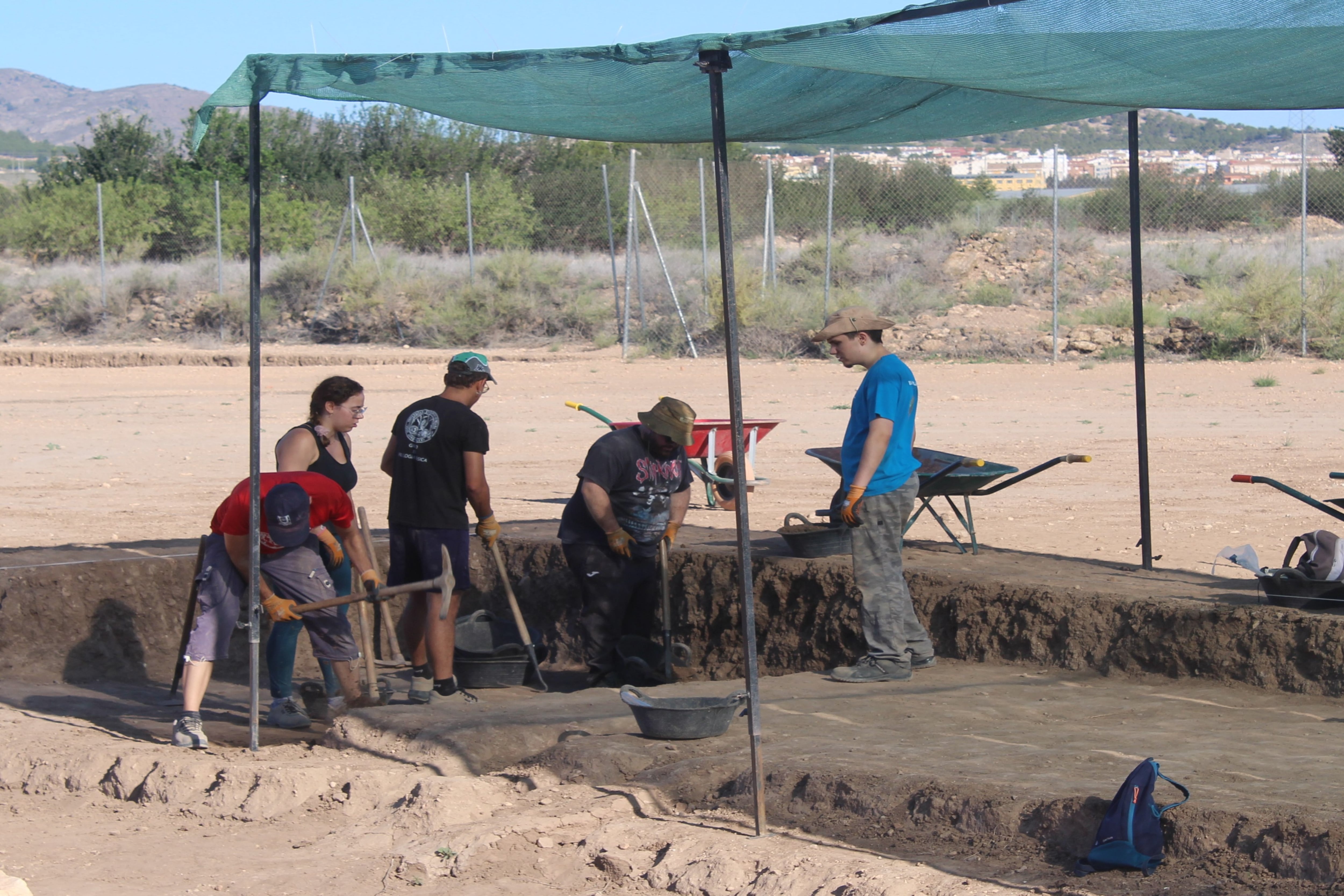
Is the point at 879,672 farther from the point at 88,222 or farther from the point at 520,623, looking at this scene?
the point at 88,222

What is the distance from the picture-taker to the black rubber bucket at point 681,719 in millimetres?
5055

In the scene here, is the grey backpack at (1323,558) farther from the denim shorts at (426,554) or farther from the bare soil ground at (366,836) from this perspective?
the denim shorts at (426,554)

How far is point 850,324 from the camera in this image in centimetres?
593

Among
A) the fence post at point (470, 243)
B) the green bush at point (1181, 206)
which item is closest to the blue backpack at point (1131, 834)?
the fence post at point (470, 243)

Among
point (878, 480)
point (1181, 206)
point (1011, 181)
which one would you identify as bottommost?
point (878, 480)

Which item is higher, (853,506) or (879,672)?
(853,506)

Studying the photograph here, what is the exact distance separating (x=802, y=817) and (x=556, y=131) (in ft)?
11.4

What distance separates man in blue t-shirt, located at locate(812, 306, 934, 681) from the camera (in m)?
5.82

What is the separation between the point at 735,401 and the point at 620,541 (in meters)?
2.51

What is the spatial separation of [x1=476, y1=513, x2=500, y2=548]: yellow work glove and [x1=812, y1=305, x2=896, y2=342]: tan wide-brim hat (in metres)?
1.73

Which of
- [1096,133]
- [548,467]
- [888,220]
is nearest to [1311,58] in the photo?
[548,467]

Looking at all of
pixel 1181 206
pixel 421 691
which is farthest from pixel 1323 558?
pixel 1181 206

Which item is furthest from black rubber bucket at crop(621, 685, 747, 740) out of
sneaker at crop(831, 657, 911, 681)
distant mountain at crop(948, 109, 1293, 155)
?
distant mountain at crop(948, 109, 1293, 155)

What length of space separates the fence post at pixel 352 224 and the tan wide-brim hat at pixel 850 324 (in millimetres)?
16704
